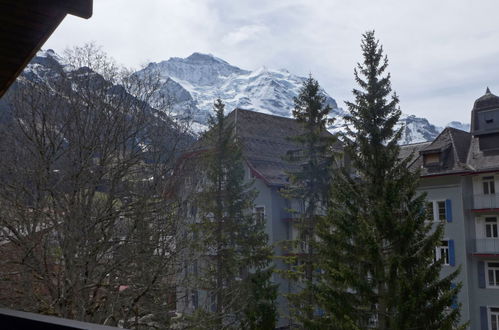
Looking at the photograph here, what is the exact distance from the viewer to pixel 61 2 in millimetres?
2102

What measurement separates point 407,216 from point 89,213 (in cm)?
1001

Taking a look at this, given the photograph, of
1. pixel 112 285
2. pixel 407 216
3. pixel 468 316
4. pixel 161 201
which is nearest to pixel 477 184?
pixel 468 316

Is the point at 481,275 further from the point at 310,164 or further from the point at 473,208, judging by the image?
the point at 310,164

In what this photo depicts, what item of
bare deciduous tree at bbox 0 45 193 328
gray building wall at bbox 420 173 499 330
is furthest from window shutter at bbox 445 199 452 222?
bare deciduous tree at bbox 0 45 193 328

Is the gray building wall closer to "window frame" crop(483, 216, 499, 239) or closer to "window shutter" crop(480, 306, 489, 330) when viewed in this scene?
"window shutter" crop(480, 306, 489, 330)

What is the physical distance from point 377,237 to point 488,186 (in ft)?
38.6

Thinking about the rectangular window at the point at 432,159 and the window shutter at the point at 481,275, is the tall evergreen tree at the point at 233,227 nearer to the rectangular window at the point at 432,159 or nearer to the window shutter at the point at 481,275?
the rectangular window at the point at 432,159

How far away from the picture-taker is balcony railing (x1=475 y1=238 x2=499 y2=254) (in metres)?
24.6

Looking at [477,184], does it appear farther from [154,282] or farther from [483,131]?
[154,282]

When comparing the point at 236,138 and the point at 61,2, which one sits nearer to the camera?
the point at 61,2

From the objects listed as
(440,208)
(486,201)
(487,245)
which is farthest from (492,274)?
(440,208)

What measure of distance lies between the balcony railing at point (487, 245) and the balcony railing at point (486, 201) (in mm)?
1603

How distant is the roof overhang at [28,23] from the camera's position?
211 cm

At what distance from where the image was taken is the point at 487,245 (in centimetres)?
2488
